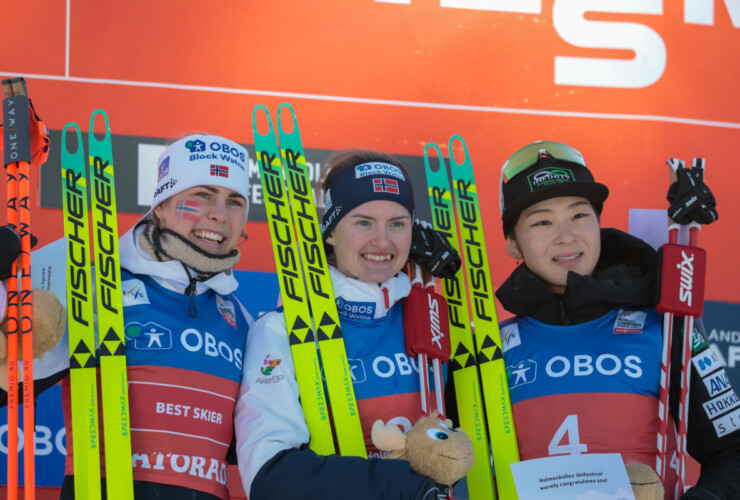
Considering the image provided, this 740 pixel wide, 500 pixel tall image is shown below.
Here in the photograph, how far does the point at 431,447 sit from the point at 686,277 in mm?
940

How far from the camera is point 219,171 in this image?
8.32 feet

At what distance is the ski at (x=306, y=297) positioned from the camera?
232 centimetres

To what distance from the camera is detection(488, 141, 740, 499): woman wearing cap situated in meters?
2.34

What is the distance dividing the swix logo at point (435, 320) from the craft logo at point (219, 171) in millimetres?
744

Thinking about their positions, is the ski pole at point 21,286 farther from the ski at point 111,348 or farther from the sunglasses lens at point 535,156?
the sunglasses lens at point 535,156

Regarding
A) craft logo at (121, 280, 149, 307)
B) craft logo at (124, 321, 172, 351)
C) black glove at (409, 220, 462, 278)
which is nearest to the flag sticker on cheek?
craft logo at (121, 280, 149, 307)

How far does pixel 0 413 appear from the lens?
342 centimetres

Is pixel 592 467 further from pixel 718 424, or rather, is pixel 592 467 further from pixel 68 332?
pixel 68 332

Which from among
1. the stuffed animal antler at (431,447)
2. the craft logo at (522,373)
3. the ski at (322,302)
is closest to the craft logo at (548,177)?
the craft logo at (522,373)

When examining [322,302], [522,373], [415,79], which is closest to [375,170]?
[322,302]

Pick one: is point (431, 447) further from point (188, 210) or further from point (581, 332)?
point (188, 210)

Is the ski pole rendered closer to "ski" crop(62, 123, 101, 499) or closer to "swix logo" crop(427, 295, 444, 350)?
"ski" crop(62, 123, 101, 499)

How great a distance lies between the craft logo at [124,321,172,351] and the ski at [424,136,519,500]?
3.13 feet

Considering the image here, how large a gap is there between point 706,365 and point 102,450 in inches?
68.6
